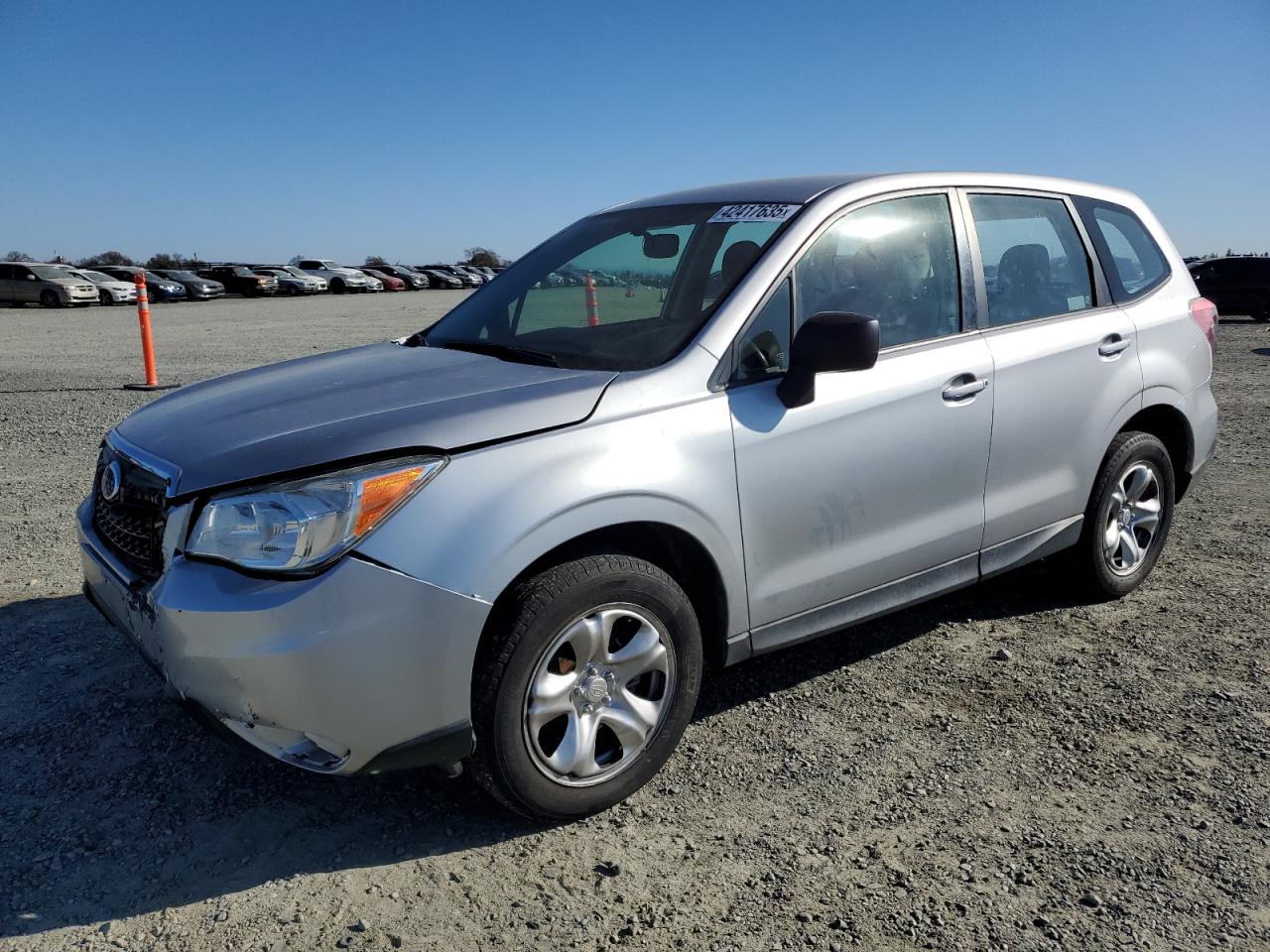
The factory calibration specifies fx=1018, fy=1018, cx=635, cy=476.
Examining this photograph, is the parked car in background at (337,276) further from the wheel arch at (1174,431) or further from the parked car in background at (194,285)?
the wheel arch at (1174,431)

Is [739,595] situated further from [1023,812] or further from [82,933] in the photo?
[82,933]

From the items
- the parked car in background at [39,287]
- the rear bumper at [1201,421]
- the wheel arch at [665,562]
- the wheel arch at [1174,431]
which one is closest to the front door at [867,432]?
the wheel arch at [665,562]

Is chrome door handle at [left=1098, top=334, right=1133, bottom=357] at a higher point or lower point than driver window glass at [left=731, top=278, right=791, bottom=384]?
lower

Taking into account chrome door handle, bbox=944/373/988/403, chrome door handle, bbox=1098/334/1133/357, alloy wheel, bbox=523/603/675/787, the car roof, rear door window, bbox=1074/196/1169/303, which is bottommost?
alloy wheel, bbox=523/603/675/787

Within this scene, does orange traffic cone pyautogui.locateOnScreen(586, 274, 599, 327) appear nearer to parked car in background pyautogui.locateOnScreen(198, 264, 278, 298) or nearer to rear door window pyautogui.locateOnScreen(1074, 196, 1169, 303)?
rear door window pyautogui.locateOnScreen(1074, 196, 1169, 303)

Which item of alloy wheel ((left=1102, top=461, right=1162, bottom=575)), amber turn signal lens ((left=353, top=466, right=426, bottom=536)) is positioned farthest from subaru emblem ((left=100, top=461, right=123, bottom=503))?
alloy wheel ((left=1102, top=461, right=1162, bottom=575))

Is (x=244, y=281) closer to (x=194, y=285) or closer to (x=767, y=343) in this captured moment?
(x=194, y=285)

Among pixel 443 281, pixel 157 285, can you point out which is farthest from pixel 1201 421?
pixel 443 281

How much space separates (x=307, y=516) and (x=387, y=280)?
4992 centimetres

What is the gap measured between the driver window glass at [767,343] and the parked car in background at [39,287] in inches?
1376

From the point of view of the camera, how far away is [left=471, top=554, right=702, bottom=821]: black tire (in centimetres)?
260

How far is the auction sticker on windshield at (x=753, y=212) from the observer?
3441 millimetres

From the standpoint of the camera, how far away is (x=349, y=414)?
2.81 metres

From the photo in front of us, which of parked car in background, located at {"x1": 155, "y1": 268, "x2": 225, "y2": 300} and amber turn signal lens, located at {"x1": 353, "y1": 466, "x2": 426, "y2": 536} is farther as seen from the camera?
parked car in background, located at {"x1": 155, "y1": 268, "x2": 225, "y2": 300}
